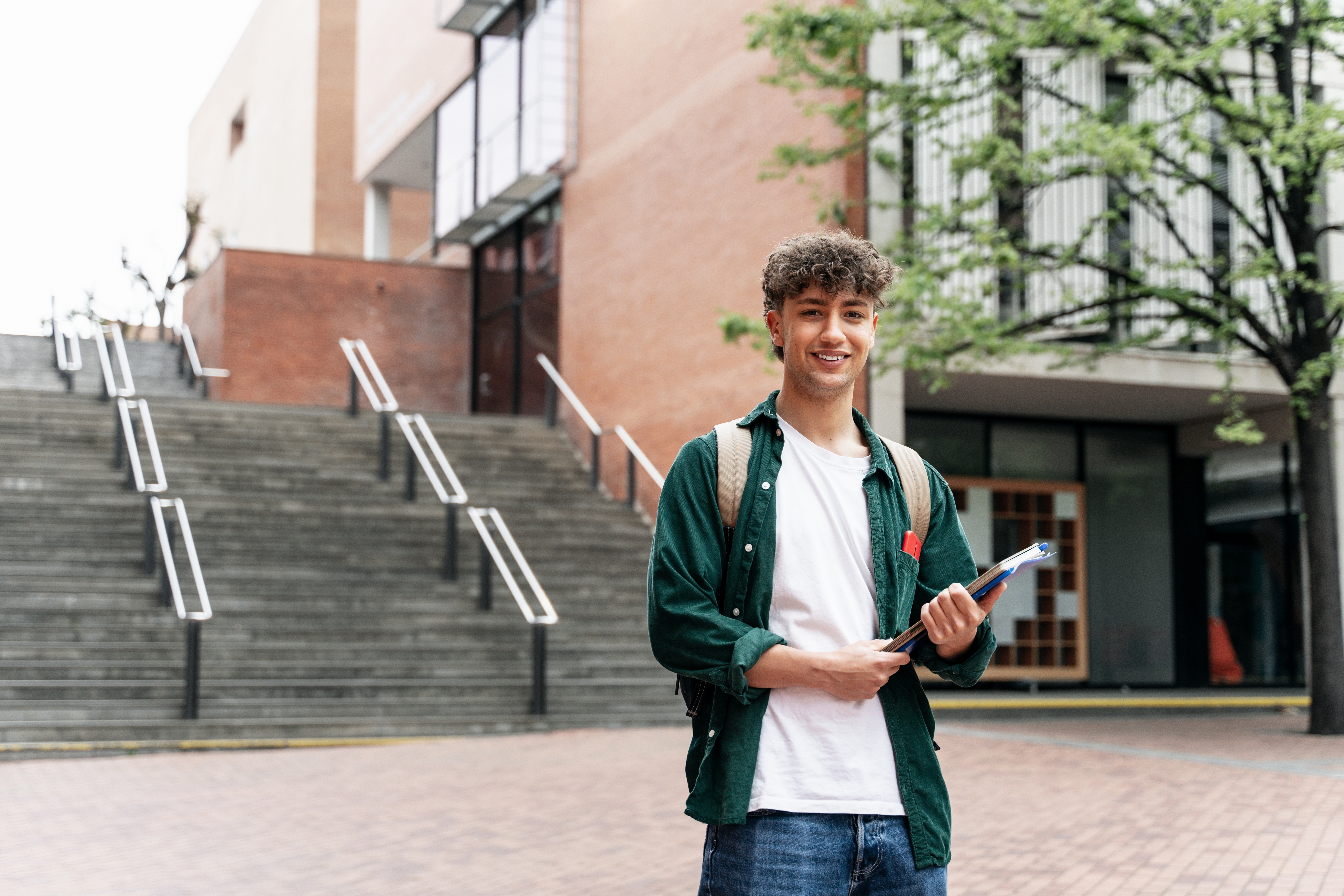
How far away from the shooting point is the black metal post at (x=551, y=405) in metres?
18.9

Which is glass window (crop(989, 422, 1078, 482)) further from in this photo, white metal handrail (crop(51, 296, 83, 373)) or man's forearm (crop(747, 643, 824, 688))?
man's forearm (crop(747, 643, 824, 688))

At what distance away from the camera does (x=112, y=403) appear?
16.4 metres

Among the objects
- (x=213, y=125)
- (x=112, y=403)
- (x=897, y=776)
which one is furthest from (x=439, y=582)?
(x=213, y=125)

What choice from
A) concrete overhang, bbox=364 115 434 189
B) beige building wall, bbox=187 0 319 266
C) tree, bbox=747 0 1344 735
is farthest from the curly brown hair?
beige building wall, bbox=187 0 319 266

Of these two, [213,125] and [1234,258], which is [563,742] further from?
[213,125]

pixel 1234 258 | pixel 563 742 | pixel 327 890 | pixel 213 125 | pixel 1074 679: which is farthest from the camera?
pixel 213 125

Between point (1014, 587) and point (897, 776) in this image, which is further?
point (1014, 587)

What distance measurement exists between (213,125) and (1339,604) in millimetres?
42055

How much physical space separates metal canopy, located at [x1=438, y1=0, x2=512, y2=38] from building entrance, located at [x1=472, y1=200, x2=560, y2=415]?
3558mm

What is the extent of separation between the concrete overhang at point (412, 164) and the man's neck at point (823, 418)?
23.1 metres

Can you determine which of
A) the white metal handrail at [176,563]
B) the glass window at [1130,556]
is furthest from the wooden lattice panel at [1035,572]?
the white metal handrail at [176,563]

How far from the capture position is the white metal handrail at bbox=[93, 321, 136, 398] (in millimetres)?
15109

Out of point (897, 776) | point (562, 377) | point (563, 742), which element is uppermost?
point (562, 377)

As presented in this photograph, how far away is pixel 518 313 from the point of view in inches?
873
